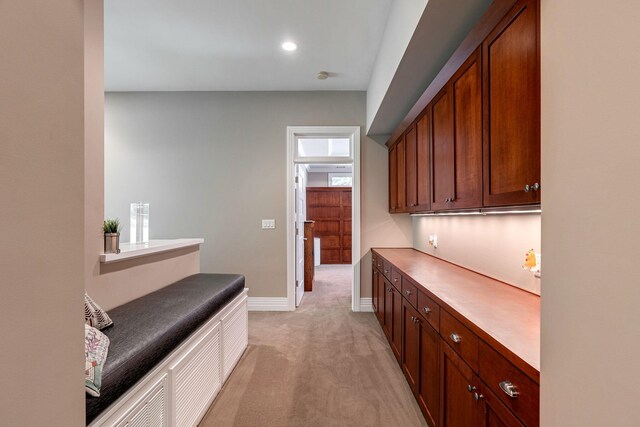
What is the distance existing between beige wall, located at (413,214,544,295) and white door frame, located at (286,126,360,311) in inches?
47.2

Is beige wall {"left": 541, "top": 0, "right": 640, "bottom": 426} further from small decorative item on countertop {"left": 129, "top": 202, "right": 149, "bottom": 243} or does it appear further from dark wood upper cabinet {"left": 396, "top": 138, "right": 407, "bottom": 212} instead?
small decorative item on countertop {"left": 129, "top": 202, "right": 149, "bottom": 243}

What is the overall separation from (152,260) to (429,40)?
2349mm

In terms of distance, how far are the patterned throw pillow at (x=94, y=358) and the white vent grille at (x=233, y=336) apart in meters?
1.07

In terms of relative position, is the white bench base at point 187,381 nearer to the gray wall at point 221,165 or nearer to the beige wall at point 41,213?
the beige wall at point 41,213

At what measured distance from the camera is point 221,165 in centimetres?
405

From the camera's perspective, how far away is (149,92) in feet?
13.4

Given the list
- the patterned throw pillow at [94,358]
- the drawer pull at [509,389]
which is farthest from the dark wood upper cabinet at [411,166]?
the patterned throw pillow at [94,358]

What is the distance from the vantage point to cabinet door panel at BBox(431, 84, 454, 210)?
1.92 metres

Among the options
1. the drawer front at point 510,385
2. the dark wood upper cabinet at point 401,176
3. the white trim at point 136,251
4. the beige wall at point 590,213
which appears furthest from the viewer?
the dark wood upper cabinet at point 401,176

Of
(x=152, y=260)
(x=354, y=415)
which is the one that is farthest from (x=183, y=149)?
(x=354, y=415)

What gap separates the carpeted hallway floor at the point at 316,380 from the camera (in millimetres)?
1912

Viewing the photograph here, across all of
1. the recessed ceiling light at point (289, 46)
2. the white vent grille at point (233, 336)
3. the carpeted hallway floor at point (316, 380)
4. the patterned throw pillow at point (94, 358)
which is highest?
the recessed ceiling light at point (289, 46)

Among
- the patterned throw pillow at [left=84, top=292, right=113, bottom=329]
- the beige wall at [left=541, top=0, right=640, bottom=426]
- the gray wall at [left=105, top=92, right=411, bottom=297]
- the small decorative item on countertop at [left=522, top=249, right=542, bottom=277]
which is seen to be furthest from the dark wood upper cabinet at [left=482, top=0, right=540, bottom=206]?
the gray wall at [left=105, top=92, right=411, bottom=297]

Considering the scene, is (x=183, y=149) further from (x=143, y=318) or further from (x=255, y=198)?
(x=143, y=318)
